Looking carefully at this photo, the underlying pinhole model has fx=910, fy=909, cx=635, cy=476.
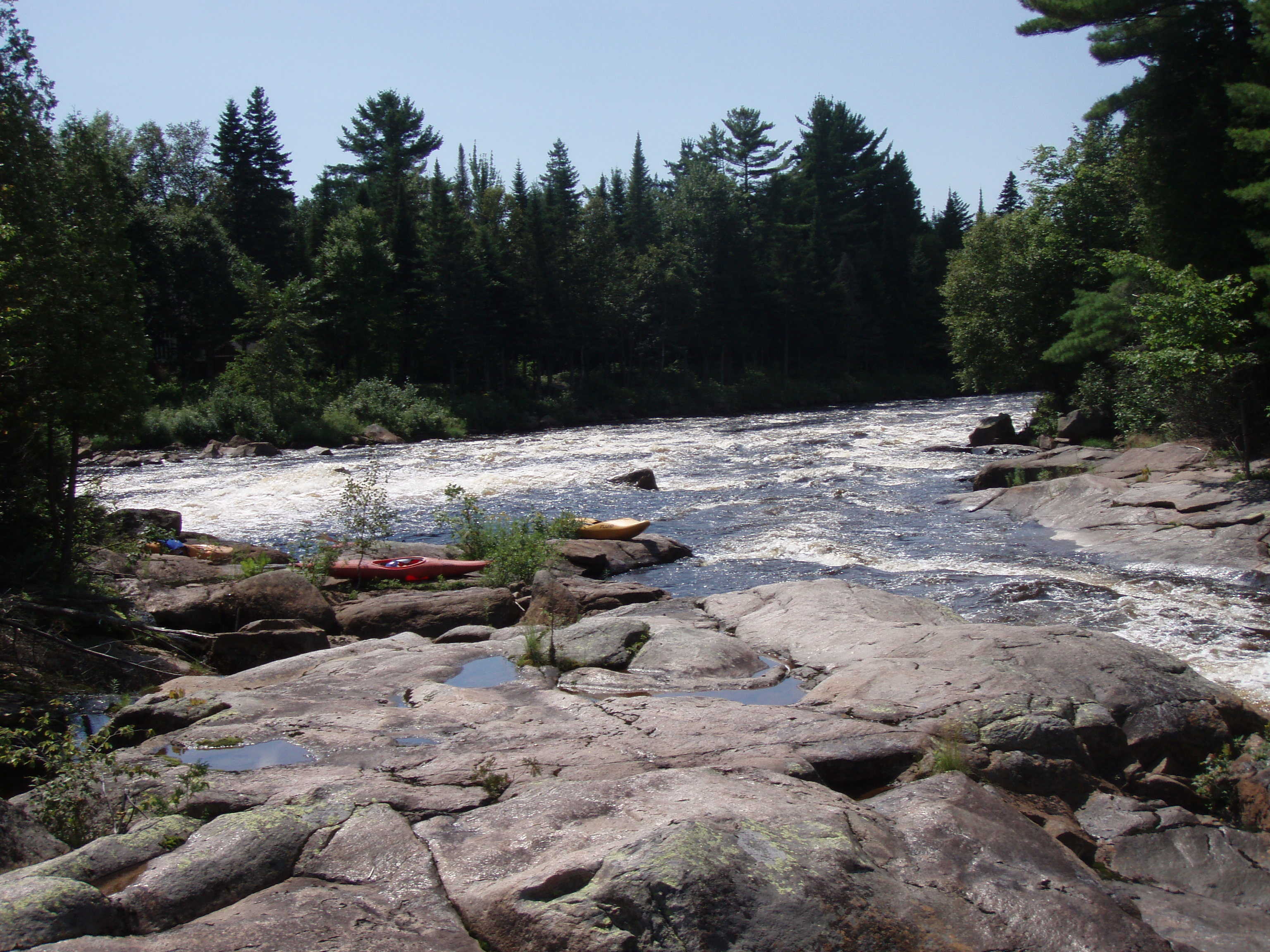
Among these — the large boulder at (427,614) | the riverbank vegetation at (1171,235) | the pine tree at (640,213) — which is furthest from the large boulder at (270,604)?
the pine tree at (640,213)

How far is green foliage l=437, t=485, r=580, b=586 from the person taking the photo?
1209cm

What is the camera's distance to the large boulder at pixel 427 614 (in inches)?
386

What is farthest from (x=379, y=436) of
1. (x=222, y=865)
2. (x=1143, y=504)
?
(x=222, y=865)

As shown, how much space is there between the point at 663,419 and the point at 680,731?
41128mm

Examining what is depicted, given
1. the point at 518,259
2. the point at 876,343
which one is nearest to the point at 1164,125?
the point at 518,259

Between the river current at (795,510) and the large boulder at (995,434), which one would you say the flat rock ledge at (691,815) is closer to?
the river current at (795,510)

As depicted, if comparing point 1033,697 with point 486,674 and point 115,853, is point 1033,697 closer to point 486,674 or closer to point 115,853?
point 486,674

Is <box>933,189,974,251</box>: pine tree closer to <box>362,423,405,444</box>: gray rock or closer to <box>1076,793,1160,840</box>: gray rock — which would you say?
<box>362,423,405,444</box>: gray rock

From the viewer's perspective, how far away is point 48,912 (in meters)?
3.06

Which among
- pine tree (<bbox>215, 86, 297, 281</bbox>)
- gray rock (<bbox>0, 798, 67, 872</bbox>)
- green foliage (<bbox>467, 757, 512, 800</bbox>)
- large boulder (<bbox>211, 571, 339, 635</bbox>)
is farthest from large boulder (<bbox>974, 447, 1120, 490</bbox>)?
pine tree (<bbox>215, 86, 297, 281</bbox>)

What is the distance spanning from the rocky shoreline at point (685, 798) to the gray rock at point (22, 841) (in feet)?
0.05

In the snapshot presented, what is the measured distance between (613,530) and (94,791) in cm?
1141

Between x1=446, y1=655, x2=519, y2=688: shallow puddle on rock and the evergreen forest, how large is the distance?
17.3ft

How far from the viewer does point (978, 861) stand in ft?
12.6
